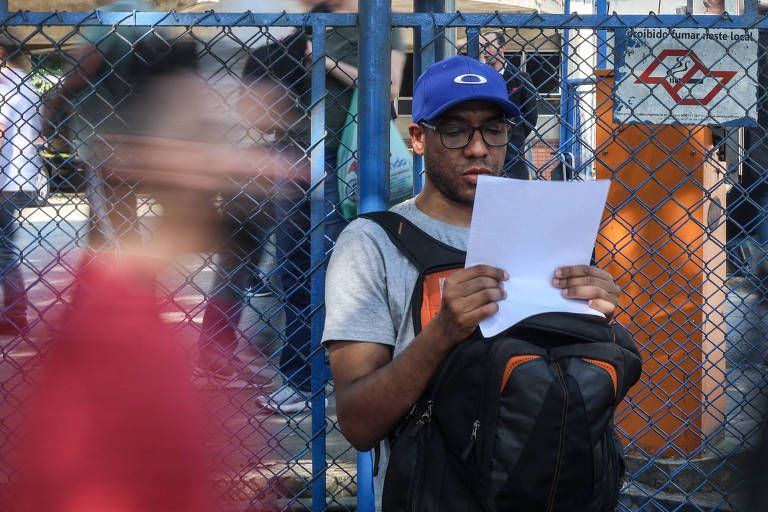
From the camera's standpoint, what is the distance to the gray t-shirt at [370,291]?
7.04 feet

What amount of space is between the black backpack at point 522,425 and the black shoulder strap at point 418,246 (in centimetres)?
31

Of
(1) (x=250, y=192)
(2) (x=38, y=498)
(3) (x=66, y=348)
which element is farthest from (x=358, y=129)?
(2) (x=38, y=498)

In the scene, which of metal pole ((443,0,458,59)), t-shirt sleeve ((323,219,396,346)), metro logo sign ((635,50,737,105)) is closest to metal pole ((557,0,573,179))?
metro logo sign ((635,50,737,105))

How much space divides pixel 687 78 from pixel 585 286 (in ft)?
5.02

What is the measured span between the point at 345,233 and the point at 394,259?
0.18 m

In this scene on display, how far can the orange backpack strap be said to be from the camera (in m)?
2.09

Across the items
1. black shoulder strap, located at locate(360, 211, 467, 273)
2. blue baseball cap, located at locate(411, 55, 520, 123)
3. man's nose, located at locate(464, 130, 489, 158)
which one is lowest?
black shoulder strap, located at locate(360, 211, 467, 273)

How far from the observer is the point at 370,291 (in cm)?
217

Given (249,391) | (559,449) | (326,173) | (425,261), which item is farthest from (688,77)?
(249,391)

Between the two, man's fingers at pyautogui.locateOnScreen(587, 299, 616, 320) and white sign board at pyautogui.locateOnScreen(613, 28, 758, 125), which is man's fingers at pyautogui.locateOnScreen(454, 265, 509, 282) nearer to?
man's fingers at pyautogui.locateOnScreen(587, 299, 616, 320)

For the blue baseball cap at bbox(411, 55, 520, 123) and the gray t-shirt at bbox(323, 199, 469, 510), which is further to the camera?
the blue baseball cap at bbox(411, 55, 520, 123)

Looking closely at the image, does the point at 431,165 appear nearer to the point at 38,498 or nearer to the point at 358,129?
the point at 358,129

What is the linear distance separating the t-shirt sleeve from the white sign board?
1332 millimetres

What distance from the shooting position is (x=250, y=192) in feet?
10.0
